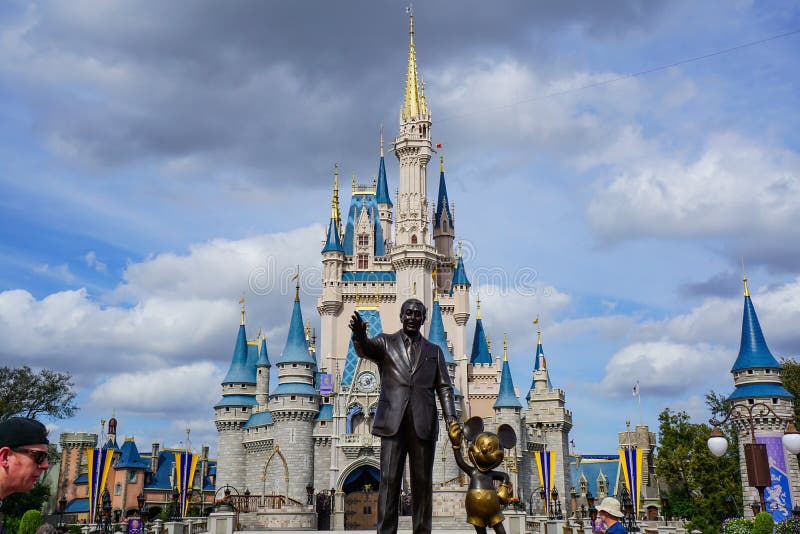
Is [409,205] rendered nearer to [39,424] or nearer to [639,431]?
[639,431]

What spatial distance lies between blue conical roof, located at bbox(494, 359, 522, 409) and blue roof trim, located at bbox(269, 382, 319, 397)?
528 inches

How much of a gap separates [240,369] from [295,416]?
9303mm

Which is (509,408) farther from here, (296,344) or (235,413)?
(235,413)

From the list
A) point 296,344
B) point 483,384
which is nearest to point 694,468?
point 483,384

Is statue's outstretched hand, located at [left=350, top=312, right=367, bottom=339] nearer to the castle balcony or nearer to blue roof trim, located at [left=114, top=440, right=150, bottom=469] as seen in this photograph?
the castle balcony

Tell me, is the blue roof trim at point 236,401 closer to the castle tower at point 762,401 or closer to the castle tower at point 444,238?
the castle tower at point 444,238

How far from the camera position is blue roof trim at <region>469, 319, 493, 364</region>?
6481 centimetres

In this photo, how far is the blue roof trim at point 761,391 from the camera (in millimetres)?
39500

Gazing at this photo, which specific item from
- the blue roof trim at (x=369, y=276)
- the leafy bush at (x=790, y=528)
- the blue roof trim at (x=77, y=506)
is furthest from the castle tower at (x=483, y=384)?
the leafy bush at (x=790, y=528)

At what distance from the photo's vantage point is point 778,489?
37.2 meters

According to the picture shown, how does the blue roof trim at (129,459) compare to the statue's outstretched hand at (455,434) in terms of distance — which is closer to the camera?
the statue's outstretched hand at (455,434)

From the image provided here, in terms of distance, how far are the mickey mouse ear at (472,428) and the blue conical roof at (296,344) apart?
45.6 meters

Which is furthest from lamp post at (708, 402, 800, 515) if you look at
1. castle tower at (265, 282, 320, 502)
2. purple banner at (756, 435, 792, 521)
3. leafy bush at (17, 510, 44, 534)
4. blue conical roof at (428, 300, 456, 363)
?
blue conical roof at (428, 300, 456, 363)

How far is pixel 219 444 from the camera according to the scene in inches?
2317
